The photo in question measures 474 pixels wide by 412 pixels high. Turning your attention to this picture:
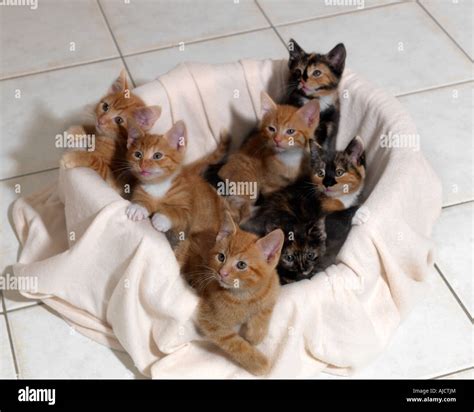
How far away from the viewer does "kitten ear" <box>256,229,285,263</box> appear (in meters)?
1.54

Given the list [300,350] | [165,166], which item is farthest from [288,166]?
[300,350]

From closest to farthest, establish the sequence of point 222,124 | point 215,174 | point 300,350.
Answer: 1. point 300,350
2. point 215,174
3. point 222,124

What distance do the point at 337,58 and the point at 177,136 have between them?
55cm

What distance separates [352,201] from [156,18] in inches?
52.3

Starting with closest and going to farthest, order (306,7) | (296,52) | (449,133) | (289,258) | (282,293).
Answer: (282,293) → (289,258) → (296,52) → (449,133) → (306,7)

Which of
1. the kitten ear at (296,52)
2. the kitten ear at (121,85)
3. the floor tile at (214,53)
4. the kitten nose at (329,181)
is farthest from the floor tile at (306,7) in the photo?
the kitten nose at (329,181)

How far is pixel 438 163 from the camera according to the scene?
7.51ft

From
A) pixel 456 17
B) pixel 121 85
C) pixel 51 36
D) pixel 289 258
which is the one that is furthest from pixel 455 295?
pixel 51 36

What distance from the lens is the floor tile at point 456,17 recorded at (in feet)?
9.05

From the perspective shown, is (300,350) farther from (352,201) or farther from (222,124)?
(222,124)

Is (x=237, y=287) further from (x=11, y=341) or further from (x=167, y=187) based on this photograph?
(x=11, y=341)

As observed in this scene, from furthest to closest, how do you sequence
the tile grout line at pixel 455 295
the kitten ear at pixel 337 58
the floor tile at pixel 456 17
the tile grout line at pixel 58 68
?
the floor tile at pixel 456 17
the tile grout line at pixel 58 68
the kitten ear at pixel 337 58
the tile grout line at pixel 455 295

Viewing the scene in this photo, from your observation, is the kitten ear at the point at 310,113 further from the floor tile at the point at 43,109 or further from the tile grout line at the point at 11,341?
the tile grout line at the point at 11,341

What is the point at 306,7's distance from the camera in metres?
2.93
